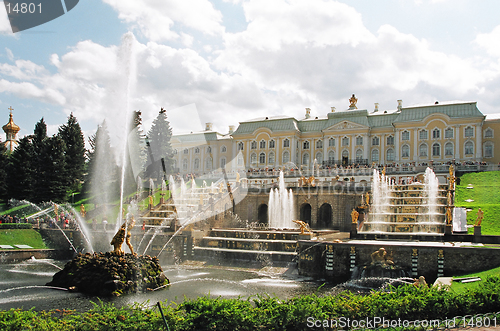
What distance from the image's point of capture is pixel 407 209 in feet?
87.1

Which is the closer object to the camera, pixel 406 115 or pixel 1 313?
pixel 1 313

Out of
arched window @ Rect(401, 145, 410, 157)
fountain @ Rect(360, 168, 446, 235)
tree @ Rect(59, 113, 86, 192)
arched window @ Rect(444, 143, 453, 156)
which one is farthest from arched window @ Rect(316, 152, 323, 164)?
tree @ Rect(59, 113, 86, 192)

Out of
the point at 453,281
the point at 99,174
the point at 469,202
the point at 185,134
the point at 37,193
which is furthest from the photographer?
the point at 185,134

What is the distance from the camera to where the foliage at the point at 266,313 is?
7477mm

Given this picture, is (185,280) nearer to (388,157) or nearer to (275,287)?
(275,287)

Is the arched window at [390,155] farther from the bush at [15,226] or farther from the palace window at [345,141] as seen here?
the bush at [15,226]

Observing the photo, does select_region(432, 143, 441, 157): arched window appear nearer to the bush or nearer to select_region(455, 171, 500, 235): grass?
select_region(455, 171, 500, 235): grass

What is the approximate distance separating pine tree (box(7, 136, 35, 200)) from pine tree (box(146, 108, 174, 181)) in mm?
12929

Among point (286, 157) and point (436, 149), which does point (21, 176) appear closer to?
point (286, 157)

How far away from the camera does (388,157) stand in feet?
178

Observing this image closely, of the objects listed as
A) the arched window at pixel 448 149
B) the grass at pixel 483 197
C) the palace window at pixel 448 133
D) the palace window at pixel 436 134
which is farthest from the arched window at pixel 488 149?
the grass at pixel 483 197

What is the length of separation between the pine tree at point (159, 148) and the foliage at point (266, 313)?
135 feet

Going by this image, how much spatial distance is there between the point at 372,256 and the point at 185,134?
5821 cm

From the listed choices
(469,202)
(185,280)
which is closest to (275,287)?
(185,280)
